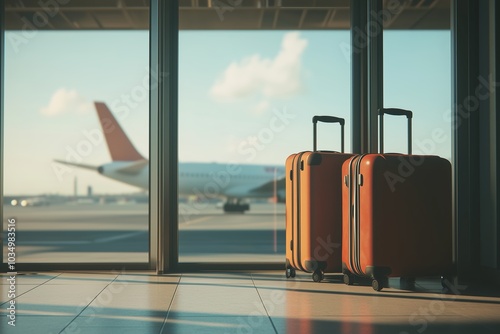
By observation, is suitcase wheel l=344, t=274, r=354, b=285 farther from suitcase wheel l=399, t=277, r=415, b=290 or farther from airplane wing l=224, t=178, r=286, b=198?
airplane wing l=224, t=178, r=286, b=198

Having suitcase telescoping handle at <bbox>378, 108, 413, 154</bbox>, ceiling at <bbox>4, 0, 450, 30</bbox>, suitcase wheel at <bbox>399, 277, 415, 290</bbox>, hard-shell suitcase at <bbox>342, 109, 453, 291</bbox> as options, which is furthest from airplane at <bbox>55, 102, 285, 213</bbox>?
hard-shell suitcase at <bbox>342, 109, 453, 291</bbox>

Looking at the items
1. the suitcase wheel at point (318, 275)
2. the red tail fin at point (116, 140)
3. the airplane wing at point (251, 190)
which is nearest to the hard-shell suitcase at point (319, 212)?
the suitcase wheel at point (318, 275)

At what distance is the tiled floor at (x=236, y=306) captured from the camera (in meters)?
1.94

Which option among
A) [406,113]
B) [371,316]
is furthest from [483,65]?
[371,316]

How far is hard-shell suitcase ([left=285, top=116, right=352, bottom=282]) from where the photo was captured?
10.3ft

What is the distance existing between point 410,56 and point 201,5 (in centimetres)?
168

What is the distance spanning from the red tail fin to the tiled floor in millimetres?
14038

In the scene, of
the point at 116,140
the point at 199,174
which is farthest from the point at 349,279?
the point at 116,140

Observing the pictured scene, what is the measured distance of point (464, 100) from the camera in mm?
3414

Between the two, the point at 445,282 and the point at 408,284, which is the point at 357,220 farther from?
the point at 445,282

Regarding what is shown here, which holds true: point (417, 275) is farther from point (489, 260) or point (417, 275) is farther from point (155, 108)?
point (155, 108)

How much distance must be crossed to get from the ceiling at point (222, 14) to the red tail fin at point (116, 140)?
1187 cm

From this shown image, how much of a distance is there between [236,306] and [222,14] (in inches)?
121

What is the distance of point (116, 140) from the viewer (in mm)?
17672
